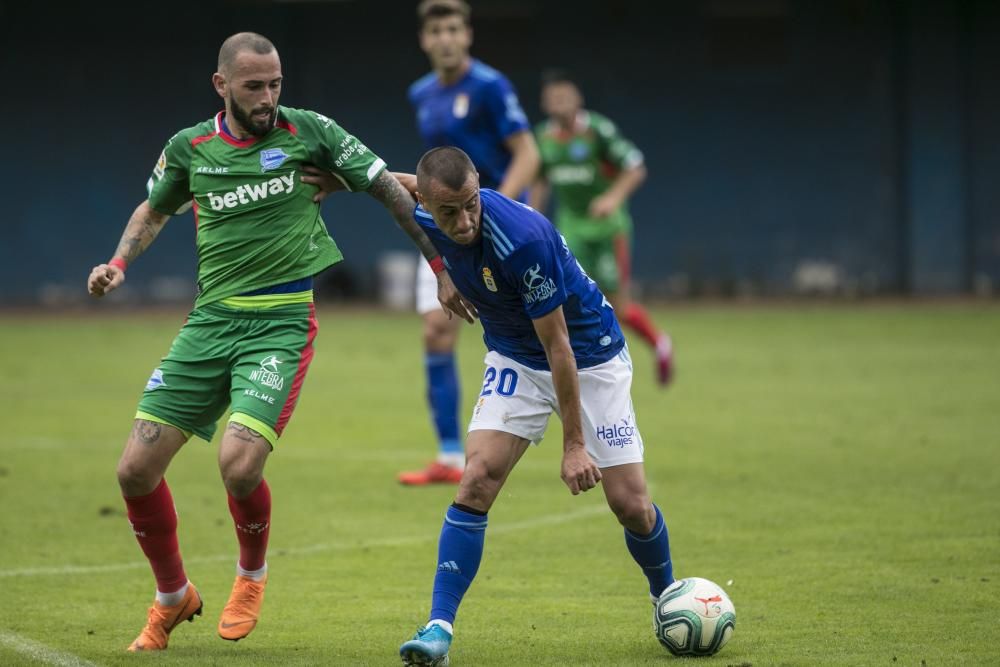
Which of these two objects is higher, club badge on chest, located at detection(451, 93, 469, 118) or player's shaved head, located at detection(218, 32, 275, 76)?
player's shaved head, located at detection(218, 32, 275, 76)

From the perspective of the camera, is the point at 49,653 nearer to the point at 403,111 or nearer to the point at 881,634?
the point at 881,634

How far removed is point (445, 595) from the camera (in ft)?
18.3

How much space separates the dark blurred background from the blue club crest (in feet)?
71.2

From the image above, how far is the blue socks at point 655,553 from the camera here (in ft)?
19.5

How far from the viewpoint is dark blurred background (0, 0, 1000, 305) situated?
27422 millimetres

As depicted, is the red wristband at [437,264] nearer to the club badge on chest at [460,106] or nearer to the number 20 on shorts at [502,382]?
the number 20 on shorts at [502,382]

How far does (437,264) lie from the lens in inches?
241

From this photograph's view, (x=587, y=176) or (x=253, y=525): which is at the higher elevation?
(x=587, y=176)

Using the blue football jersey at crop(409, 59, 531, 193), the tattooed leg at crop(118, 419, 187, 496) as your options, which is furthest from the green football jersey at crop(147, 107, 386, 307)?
the blue football jersey at crop(409, 59, 531, 193)

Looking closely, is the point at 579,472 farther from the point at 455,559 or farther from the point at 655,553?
the point at 655,553

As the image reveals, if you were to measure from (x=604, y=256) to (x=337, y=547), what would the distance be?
339 inches

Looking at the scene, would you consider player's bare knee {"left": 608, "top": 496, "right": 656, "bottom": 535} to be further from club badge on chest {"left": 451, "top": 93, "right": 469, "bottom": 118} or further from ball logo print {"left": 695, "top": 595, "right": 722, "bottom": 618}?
club badge on chest {"left": 451, "top": 93, "right": 469, "bottom": 118}

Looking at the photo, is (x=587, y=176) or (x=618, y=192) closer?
(x=618, y=192)

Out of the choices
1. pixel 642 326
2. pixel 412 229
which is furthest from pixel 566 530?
pixel 642 326
